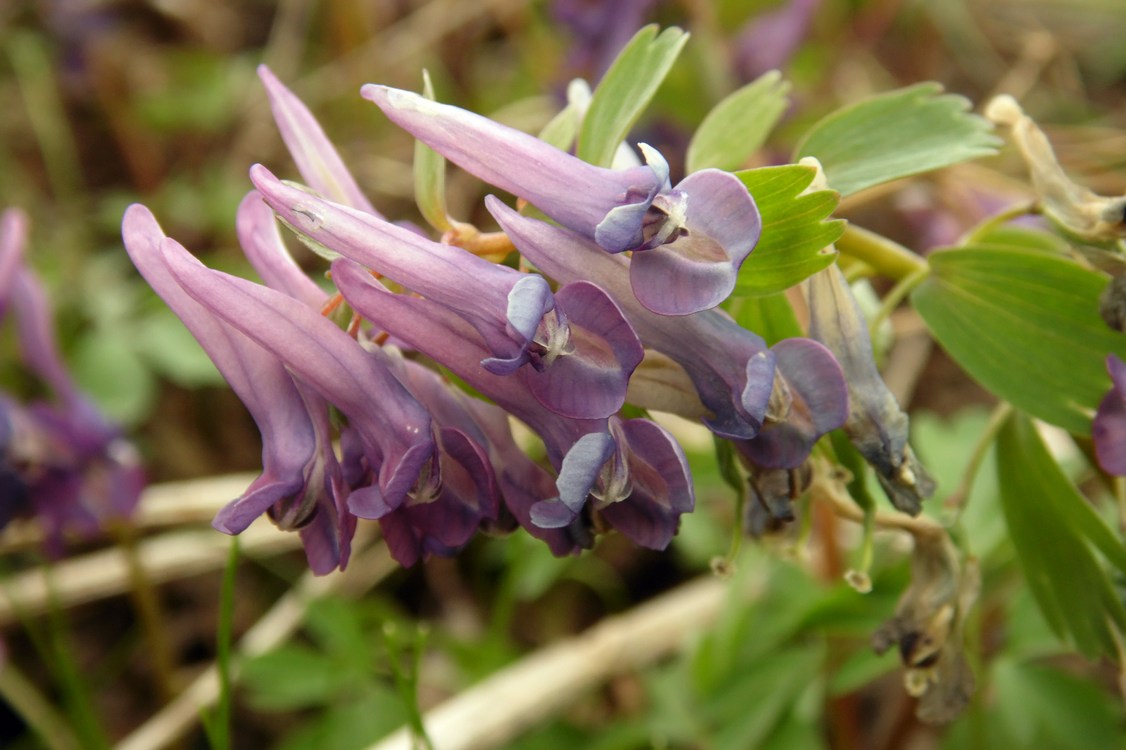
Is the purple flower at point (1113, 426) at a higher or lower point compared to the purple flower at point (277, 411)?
higher

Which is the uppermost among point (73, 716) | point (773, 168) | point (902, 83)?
point (773, 168)

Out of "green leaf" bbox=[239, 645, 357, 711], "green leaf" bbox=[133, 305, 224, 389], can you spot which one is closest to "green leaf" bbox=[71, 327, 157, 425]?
"green leaf" bbox=[133, 305, 224, 389]

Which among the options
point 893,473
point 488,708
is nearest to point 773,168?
point 893,473

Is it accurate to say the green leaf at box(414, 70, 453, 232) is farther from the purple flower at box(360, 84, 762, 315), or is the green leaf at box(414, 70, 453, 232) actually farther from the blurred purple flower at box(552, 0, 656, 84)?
the blurred purple flower at box(552, 0, 656, 84)

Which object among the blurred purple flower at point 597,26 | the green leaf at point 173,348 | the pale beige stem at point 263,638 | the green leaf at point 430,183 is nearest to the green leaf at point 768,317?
the green leaf at point 430,183

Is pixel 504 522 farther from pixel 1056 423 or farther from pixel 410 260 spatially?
pixel 1056 423

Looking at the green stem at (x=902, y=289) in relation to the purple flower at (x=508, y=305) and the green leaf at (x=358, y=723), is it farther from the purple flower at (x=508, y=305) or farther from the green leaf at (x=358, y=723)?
the green leaf at (x=358, y=723)
